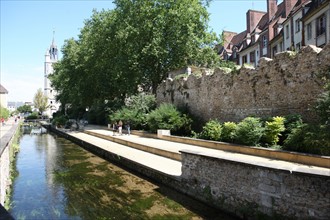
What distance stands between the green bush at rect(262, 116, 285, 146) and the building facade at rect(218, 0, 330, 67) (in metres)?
5.89

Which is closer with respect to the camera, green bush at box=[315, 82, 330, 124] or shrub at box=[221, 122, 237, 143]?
green bush at box=[315, 82, 330, 124]

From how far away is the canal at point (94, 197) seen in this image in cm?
811

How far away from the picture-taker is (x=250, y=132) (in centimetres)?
1181

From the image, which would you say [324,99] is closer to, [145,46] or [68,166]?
[68,166]

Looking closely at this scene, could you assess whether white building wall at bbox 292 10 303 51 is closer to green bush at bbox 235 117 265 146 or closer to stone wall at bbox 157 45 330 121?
stone wall at bbox 157 45 330 121

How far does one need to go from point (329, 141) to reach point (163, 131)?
10.7 meters

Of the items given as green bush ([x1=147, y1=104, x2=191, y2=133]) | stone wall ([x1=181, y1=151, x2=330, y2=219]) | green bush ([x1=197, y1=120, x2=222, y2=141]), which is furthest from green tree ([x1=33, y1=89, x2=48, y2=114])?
stone wall ([x1=181, y1=151, x2=330, y2=219])

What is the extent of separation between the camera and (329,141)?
887 cm

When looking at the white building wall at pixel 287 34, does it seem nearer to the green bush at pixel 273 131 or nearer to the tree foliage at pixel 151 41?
the tree foliage at pixel 151 41

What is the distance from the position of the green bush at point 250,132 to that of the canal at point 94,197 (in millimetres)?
3958

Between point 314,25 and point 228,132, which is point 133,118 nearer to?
point 228,132

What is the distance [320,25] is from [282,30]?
6947 mm

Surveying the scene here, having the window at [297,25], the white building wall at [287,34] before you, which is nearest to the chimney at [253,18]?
the white building wall at [287,34]

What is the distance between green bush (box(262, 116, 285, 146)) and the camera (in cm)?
1135
